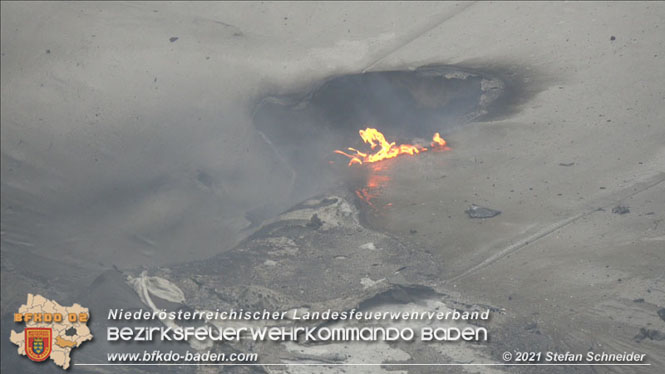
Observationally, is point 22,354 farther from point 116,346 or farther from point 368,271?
point 368,271

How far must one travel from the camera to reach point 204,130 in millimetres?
5355

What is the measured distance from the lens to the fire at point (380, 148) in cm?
514

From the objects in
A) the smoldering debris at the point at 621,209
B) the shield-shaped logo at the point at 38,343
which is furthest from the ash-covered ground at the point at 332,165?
the shield-shaped logo at the point at 38,343

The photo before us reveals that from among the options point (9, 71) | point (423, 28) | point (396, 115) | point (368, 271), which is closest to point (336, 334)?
point (368, 271)

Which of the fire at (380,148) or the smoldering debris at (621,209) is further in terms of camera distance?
the fire at (380,148)

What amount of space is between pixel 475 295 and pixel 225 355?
5.43 ft

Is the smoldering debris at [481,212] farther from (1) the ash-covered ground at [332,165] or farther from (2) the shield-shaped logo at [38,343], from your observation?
(2) the shield-shaped logo at [38,343]

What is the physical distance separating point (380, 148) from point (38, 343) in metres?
3.10

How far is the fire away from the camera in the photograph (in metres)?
5.14

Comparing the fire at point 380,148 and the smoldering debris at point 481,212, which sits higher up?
the fire at point 380,148

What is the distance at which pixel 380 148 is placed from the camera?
5340 mm

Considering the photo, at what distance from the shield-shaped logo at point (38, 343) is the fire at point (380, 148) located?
2754mm

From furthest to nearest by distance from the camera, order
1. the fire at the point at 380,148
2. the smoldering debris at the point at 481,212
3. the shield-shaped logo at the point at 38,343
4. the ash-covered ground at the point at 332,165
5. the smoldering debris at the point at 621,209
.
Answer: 1. the fire at the point at 380,148
2. the smoldering debris at the point at 481,212
3. the smoldering debris at the point at 621,209
4. the ash-covered ground at the point at 332,165
5. the shield-shaped logo at the point at 38,343

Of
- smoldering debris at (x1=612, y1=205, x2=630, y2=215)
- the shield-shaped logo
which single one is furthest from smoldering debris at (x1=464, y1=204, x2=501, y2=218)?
the shield-shaped logo
